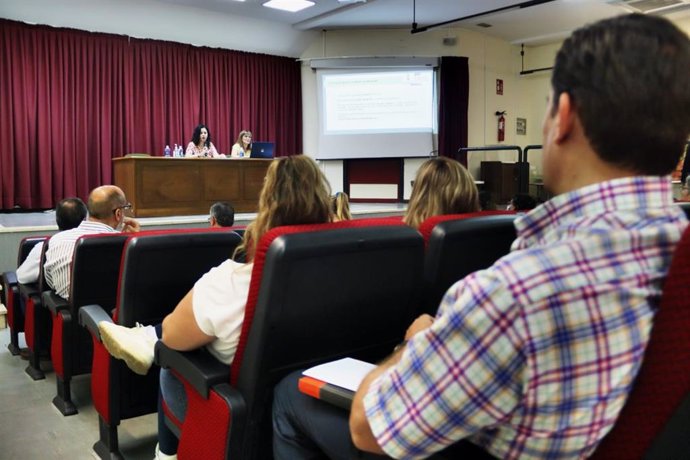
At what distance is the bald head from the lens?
2670 millimetres

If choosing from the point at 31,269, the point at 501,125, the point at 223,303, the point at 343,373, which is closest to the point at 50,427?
the point at 31,269

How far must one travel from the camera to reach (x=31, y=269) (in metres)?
2.85

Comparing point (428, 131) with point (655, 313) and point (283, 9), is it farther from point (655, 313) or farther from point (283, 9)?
point (655, 313)

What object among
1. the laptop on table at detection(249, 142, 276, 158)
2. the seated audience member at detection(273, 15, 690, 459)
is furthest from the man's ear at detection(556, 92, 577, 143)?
the laptop on table at detection(249, 142, 276, 158)

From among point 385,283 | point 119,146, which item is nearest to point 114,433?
point 385,283

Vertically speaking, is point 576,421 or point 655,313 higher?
point 655,313

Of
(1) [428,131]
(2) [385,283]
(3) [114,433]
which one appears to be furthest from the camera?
(1) [428,131]

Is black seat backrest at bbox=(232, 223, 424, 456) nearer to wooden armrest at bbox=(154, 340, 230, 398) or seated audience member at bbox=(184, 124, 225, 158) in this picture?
wooden armrest at bbox=(154, 340, 230, 398)

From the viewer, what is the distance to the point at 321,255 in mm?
1235

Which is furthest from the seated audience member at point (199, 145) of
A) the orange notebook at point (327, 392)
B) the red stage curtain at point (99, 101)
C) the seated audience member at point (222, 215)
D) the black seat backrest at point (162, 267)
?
the orange notebook at point (327, 392)

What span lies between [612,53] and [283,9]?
767 centimetres

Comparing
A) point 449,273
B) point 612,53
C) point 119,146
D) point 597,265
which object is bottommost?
point 449,273

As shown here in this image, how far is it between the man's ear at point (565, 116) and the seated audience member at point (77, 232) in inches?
82.9

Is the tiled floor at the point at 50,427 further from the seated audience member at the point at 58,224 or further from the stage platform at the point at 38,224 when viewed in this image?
the stage platform at the point at 38,224
